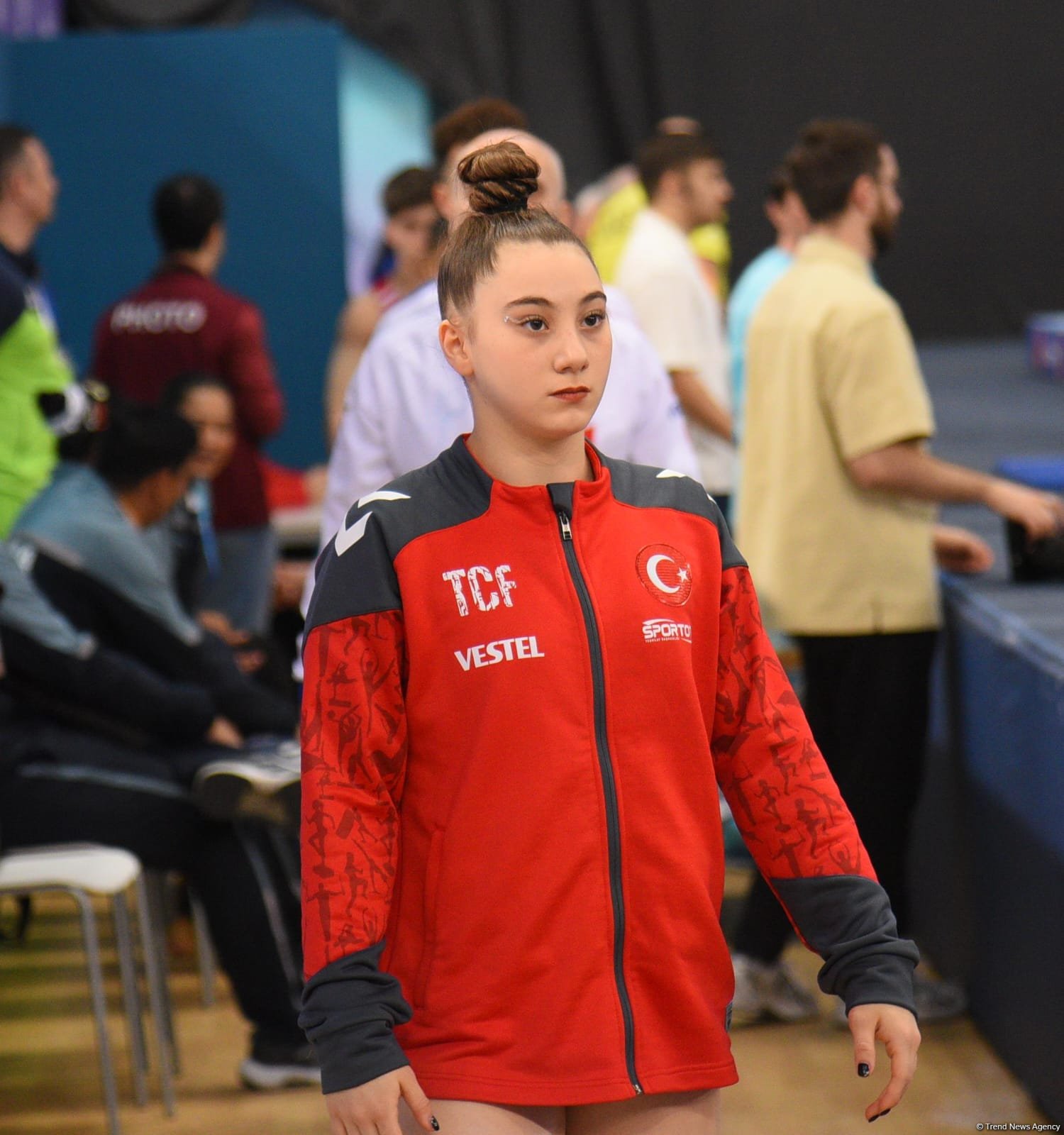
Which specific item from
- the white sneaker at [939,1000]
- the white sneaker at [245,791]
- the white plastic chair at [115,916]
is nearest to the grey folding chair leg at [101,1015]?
the white plastic chair at [115,916]

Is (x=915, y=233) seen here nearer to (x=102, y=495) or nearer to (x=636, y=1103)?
(x=102, y=495)

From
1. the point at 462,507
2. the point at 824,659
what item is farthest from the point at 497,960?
the point at 824,659

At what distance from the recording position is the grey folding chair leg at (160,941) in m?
2.86

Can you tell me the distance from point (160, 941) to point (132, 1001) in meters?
0.41

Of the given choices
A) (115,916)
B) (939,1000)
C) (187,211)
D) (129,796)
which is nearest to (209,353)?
(187,211)

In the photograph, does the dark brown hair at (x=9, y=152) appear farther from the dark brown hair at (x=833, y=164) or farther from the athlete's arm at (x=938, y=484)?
the athlete's arm at (x=938, y=484)

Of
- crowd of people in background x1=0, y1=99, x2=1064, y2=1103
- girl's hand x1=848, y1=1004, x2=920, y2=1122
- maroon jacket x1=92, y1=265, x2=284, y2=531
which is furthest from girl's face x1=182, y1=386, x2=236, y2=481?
girl's hand x1=848, y1=1004, x2=920, y2=1122

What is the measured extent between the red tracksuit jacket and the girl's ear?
10 centimetres

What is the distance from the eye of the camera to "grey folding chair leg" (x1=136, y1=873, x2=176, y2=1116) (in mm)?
2766

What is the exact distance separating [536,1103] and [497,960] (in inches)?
4.0

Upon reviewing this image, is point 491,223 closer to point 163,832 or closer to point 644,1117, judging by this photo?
point 644,1117

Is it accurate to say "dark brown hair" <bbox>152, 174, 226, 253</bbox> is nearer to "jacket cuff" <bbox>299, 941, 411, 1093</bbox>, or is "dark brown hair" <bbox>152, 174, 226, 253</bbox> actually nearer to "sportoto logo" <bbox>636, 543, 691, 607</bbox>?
"sportoto logo" <bbox>636, 543, 691, 607</bbox>

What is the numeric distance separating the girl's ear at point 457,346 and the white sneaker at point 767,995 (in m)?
1.92

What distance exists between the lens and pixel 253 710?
10.8ft
